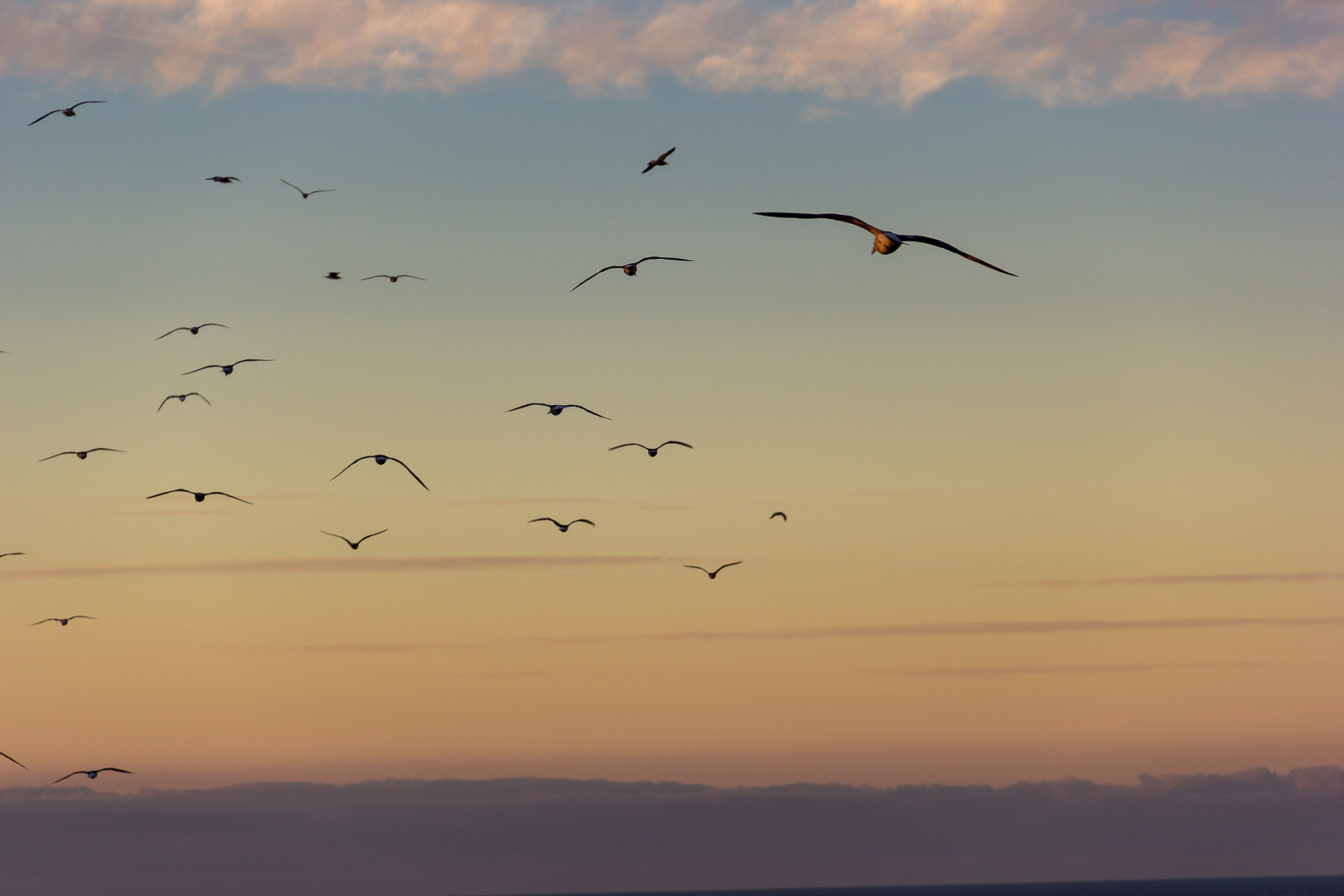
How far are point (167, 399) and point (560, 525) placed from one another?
73.8 ft

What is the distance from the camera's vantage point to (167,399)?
7775 cm

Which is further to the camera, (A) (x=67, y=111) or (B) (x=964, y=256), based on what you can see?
(A) (x=67, y=111)

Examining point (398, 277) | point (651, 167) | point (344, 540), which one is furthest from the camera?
point (398, 277)

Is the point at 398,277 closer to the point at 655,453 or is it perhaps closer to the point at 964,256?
the point at 655,453

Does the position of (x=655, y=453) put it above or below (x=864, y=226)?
above

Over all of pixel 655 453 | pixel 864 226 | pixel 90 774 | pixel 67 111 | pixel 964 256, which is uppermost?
pixel 67 111

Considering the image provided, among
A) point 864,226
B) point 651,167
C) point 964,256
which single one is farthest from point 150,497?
point 964,256

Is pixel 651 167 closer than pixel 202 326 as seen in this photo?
Yes

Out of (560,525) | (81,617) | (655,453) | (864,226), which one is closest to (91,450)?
(81,617)

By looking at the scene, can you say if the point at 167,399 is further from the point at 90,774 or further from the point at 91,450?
the point at 90,774

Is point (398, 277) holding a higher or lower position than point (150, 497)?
higher

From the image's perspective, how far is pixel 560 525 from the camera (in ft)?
256

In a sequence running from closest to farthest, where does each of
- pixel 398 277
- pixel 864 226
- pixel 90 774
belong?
pixel 864 226, pixel 398 277, pixel 90 774

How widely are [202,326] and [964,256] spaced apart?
6048 cm
